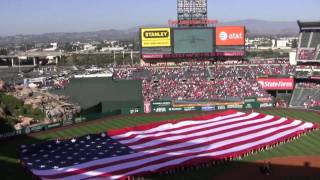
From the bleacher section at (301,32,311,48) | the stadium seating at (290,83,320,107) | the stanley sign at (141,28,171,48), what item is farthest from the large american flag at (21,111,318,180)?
the bleacher section at (301,32,311,48)

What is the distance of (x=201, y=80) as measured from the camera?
60.5m

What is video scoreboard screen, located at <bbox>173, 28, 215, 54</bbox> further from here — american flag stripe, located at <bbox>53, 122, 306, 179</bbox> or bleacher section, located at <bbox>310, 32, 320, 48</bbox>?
american flag stripe, located at <bbox>53, 122, 306, 179</bbox>

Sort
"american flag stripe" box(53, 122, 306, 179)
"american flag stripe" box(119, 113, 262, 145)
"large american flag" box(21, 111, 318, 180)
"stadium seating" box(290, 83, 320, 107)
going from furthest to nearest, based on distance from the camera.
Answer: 1. "stadium seating" box(290, 83, 320, 107)
2. "american flag stripe" box(119, 113, 262, 145)
3. "large american flag" box(21, 111, 318, 180)
4. "american flag stripe" box(53, 122, 306, 179)

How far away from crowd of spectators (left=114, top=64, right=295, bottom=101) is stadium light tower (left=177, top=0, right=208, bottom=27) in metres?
6.26

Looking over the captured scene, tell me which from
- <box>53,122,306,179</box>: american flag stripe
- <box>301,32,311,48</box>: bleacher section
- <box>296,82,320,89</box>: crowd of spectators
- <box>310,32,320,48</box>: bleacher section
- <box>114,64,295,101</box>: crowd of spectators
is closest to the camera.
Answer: <box>53,122,306,179</box>: american flag stripe

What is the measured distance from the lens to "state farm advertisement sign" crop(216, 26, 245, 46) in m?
62.6

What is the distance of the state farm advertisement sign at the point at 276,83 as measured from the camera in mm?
58094

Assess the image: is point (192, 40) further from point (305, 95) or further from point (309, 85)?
point (305, 95)

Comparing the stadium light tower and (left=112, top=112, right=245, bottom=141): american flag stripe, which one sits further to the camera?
the stadium light tower

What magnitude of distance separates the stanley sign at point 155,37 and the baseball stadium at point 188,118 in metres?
0.14

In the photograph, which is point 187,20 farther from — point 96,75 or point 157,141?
point 157,141

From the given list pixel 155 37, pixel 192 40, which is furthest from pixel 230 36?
pixel 155 37

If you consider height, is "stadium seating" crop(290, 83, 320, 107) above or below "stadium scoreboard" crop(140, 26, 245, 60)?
below

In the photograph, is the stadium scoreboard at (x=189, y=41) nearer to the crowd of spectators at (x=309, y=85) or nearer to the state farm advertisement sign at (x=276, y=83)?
the state farm advertisement sign at (x=276, y=83)
